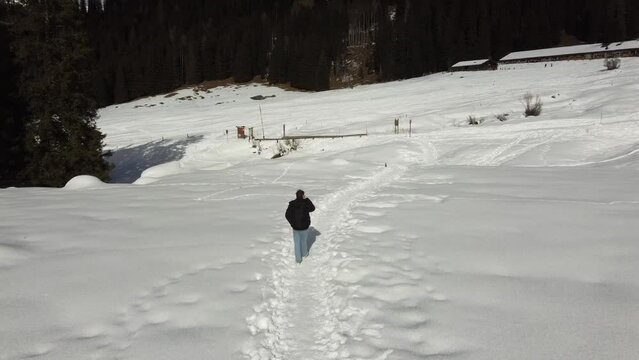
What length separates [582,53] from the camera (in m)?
72.2

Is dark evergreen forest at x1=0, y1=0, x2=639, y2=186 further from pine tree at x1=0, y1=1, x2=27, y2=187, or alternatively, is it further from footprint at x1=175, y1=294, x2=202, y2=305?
footprint at x1=175, y1=294, x2=202, y2=305

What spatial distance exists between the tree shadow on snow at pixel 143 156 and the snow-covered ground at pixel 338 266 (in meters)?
9.73

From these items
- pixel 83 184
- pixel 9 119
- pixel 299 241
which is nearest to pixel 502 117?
pixel 299 241

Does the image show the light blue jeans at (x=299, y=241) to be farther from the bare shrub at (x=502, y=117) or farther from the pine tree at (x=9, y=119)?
the bare shrub at (x=502, y=117)

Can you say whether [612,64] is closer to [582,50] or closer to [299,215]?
[582,50]

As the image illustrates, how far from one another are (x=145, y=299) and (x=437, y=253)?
17.9 ft

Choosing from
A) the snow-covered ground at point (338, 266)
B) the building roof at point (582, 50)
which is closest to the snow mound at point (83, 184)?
the snow-covered ground at point (338, 266)

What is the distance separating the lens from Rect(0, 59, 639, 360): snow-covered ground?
18.3ft

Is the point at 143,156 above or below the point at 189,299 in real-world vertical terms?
above

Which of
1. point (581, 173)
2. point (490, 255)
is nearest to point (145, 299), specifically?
point (490, 255)

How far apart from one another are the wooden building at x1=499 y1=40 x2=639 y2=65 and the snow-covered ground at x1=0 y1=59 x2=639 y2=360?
62048 mm

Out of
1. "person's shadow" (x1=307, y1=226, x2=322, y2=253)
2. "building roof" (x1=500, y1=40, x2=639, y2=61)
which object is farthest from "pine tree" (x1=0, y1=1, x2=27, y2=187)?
"building roof" (x1=500, y1=40, x2=639, y2=61)

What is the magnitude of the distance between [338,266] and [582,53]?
80.9 m

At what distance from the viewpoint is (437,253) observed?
28.3 feet
